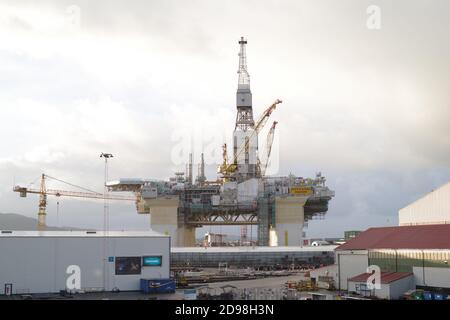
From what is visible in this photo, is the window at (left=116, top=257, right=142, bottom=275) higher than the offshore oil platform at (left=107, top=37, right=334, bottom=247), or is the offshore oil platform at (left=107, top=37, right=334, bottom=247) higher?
the offshore oil platform at (left=107, top=37, right=334, bottom=247)

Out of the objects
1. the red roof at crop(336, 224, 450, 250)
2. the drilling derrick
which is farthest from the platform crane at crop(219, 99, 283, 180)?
the red roof at crop(336, 224, 450, 250)

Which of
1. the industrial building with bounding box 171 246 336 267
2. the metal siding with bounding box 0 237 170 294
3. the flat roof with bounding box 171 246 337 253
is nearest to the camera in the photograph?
the metal siding with bounding box 0 237 170 294

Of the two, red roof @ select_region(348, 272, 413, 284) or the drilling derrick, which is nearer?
red roof @ select_region(348, 272, 413, 284)

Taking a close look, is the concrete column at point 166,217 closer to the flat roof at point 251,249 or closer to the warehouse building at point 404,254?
the flat roof at point 251,249

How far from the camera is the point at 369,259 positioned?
48.7m

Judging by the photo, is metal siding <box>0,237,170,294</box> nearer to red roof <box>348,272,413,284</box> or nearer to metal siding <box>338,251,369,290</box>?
metal siding <box>338,251,369,290</box>

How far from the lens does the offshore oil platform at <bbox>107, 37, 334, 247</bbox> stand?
310 ft

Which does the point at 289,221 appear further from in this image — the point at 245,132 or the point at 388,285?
the point at 388,285

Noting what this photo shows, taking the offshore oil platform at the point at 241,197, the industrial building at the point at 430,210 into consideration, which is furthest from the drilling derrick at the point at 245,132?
the industrial building at the point at 430,210

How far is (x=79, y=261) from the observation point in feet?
152

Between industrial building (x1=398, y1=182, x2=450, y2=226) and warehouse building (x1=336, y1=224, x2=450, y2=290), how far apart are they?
100 inches

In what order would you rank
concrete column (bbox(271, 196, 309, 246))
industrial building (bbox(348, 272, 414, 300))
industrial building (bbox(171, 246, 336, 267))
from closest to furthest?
industrial building (bbox(348, 272, 414, 300)), industrial building (bbox(171, 246, 336, 267)), concrete column (bbox(271, 196, 309, 246))

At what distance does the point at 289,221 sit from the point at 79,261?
53.8 meters

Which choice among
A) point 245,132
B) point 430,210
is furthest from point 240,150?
point 430,210
